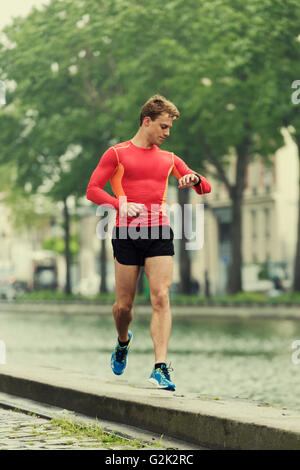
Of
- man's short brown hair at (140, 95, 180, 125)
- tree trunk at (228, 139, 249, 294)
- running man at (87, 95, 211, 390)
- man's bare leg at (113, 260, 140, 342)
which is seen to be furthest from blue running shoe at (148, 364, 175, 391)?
tree trunk at (228, 139, 249, 294)

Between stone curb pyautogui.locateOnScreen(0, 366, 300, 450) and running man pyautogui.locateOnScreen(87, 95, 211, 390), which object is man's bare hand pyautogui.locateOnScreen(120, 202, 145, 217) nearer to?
running man pyautogui.locateOnScreen(87, 95, 211, 390)

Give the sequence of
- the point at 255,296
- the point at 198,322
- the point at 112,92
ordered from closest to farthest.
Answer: the point at 198,322 → the point at 255,296 → the point at 112,92

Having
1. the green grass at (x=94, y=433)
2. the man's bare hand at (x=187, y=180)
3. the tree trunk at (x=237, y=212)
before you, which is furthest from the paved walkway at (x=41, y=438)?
the tree trunk at (x=237, y=212)

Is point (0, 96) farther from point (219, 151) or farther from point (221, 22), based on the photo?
point (219, 151)

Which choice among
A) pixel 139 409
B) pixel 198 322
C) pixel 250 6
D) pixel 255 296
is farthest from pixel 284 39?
pixel 139 409

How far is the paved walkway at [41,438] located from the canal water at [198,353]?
4.86ft

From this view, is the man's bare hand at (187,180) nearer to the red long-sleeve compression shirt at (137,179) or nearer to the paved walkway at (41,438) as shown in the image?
the red long-sleeve compression shirt at (137,179)

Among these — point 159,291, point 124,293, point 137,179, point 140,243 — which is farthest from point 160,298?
point 137,179

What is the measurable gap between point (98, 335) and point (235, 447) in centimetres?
1715

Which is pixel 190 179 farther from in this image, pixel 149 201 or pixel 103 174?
pixel 103 174

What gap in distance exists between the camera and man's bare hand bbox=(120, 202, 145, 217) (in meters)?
7.41

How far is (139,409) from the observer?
23.8 ft

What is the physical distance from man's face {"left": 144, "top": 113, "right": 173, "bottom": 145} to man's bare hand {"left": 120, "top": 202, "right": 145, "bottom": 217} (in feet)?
1.81

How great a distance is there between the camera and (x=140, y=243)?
7844 millimetres
